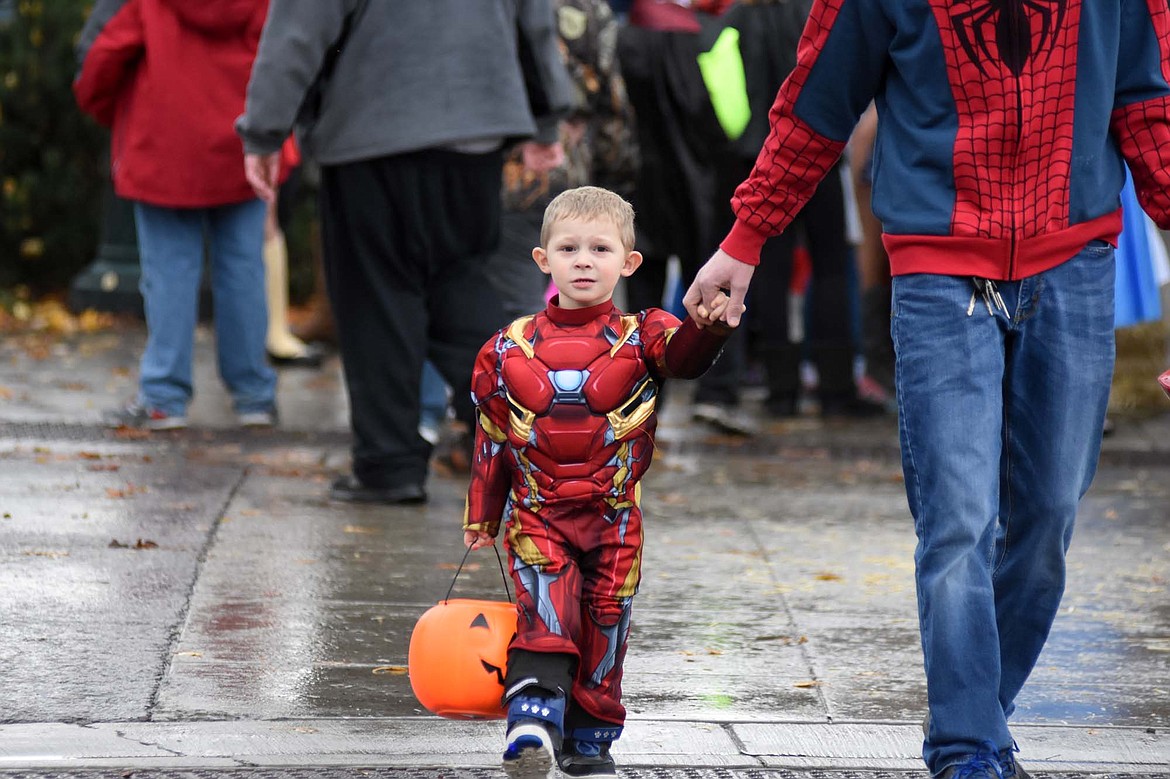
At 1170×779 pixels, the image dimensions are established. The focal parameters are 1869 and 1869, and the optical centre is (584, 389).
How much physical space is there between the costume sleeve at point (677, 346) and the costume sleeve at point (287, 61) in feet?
8.69

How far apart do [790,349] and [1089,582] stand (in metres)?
3.29

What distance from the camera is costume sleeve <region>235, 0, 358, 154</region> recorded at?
5887 millimetres

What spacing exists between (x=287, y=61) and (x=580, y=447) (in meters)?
2.77

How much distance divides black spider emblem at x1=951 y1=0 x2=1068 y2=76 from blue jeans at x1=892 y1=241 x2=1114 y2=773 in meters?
0.40

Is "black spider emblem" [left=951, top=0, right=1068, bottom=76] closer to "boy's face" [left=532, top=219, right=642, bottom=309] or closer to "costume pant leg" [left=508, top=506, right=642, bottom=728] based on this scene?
"boy's face" [left=532, top=219, right=642, bottom=309]

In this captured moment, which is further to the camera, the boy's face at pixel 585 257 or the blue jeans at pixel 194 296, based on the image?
the blue jeans at pixel 194 296

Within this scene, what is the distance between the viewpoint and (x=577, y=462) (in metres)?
3.54

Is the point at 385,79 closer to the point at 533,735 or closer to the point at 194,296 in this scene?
the point at 194,296

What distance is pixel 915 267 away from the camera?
3447mm

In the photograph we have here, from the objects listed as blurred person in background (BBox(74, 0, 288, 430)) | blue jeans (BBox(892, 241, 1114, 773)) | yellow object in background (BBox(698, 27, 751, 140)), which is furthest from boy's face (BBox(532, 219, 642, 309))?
yellow object in background (BBox(698, 27, 751, 140))

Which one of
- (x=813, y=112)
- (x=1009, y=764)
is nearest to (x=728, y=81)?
(x=813, y=112)

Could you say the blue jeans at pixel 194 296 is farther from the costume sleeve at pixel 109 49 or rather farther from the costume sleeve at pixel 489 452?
the costume sleeve at pixel 489 452

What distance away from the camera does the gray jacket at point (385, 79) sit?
5.91 m

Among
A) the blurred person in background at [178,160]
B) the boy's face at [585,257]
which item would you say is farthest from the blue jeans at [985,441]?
the blurred person in background at [178,160]
